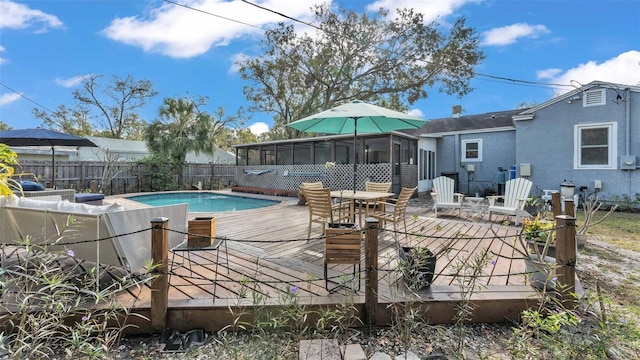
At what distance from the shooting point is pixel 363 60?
1590 cm

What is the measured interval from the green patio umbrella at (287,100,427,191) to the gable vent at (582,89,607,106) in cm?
730

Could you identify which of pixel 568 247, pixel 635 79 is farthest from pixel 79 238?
pixel 635 79

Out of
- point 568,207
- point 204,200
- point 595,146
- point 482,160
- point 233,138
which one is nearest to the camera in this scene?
point 568,207

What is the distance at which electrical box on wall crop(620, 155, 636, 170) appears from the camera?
827 centimetres

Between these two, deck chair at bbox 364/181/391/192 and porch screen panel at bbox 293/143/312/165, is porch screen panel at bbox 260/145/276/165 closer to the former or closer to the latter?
porch screen panel at bbox 293/143/312/165

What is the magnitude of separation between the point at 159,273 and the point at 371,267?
1.68 metres

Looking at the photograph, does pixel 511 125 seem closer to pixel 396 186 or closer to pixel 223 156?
pixel 396 186

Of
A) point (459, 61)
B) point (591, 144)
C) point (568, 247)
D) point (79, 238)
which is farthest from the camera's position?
point (459, 61)

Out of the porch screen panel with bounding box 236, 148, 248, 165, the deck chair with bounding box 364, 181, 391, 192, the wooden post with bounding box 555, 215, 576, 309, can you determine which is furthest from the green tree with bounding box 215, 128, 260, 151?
the wooden post with bounding box 555, 215, 576, 309

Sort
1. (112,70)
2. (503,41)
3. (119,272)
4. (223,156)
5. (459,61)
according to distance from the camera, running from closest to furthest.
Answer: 1. (119,272)
2. (503,41)
3. (459,61)
4. (112,70)
5. (223,156)

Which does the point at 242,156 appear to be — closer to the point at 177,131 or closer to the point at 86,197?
the point at 177,131

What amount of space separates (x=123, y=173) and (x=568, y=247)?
52.6ft

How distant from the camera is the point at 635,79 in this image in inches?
484

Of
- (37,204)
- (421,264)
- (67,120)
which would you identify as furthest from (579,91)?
(67,120)
